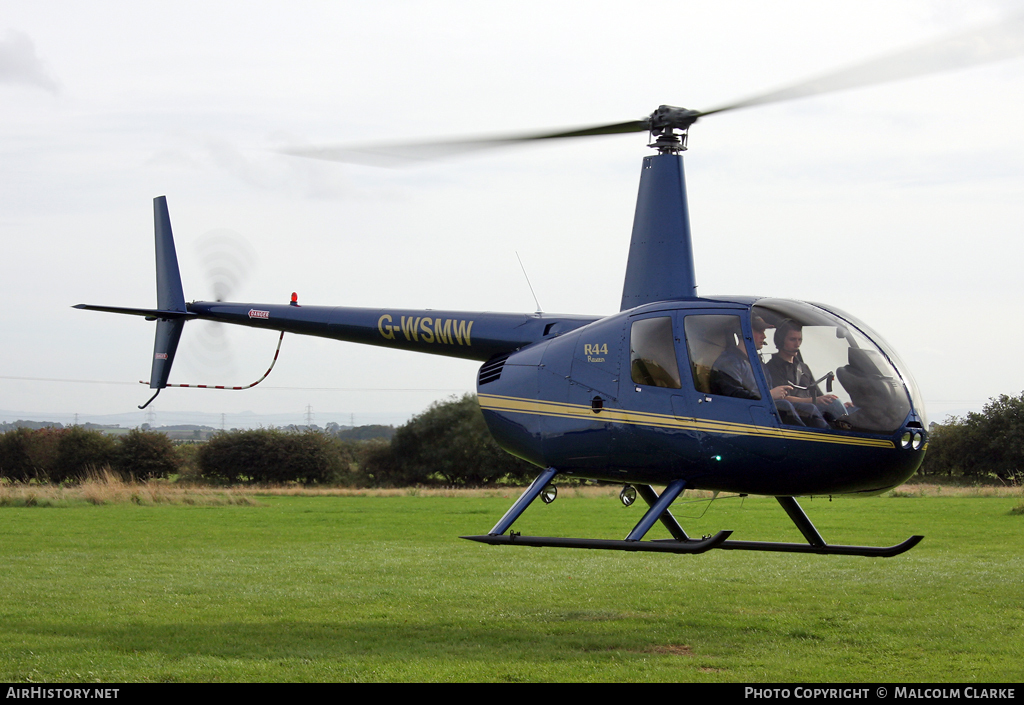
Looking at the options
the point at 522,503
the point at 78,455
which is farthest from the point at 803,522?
the point at 78,455

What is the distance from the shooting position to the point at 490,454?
51.9 meters

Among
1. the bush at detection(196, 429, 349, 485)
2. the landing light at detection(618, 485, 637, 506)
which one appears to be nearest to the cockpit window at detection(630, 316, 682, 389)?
the landing light at detection(618, 485, 637, 506)

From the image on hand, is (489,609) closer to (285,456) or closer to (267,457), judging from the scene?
(267,457)

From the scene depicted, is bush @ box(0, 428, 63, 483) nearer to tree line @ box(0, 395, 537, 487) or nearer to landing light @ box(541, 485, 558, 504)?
tree line @ box(0, 395, 537, 487)

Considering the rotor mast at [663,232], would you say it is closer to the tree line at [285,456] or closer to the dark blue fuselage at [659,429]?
the dark blue fuselage at [659,429]

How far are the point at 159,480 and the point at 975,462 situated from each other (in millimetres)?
41361

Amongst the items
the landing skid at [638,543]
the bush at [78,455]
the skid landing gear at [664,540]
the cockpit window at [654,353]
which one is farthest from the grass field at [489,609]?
the bush at [78,455]

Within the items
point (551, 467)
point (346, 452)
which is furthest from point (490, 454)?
point (551, 467)

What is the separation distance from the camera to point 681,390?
10.0 meters

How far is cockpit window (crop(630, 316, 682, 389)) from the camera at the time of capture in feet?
33.2

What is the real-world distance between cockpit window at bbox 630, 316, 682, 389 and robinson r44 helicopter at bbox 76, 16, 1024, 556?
0.7 inches

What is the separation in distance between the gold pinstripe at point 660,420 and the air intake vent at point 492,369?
9.9 inches

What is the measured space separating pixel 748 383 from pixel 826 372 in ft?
2.54

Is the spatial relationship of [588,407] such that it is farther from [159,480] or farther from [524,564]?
[159,480]
